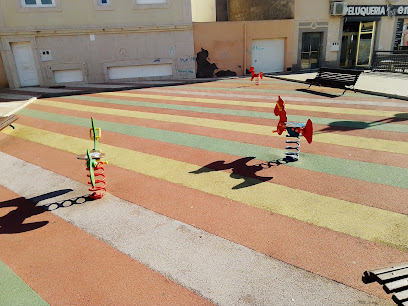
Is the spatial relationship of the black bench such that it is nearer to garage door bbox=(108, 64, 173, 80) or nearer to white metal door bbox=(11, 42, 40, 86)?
garage door bbox=(108, 64, 173, 80)

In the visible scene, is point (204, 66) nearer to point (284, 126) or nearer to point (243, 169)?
point (284, 126)

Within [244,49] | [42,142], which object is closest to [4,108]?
[42,142]

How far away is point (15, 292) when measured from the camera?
11.5 ft

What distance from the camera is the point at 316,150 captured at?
23.7ft

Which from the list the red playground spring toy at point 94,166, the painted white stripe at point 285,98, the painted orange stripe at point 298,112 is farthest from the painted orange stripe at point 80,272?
the painted white stripe at point 285,98

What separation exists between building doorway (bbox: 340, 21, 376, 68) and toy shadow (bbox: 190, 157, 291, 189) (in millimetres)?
21852

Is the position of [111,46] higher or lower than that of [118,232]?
higher

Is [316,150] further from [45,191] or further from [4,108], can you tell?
[4,108]

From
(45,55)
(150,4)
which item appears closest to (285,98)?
(150,4)

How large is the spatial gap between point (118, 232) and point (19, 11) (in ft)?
60.2

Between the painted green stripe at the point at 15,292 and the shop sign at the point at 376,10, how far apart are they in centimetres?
2600

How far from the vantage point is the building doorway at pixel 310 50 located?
2314 cm

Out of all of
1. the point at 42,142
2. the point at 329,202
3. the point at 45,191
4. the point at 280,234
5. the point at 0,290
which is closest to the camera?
the point at 0,290

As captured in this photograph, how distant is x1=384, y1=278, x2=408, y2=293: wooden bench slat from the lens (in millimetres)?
2586
